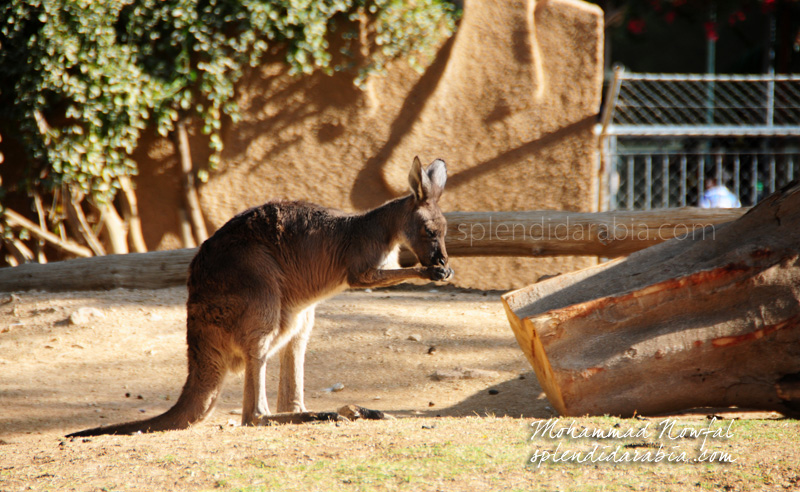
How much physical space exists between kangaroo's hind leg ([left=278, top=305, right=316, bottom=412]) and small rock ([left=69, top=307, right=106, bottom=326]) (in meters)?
2.47

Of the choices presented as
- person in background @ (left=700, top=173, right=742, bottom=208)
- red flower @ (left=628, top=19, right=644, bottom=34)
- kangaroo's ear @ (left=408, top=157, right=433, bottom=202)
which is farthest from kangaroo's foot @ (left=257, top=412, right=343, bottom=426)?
red flower @ (left=628, top=19, right=644, bottom=34)

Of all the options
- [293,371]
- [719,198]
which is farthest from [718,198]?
[293,371]

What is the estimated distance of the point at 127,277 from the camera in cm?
665

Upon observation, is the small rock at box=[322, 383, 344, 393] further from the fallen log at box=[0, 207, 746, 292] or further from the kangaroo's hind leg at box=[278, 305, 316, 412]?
the fallen log at box=[0, 207, 746, 292]

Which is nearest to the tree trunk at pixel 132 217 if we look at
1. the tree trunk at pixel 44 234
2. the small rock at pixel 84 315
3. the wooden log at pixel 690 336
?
the tree trunk at pixel 44 234

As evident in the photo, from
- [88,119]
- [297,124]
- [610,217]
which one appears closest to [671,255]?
[610,217]

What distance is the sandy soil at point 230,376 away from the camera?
4.58 meters

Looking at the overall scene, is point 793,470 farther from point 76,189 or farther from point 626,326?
point 76,189

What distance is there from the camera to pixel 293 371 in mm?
4121

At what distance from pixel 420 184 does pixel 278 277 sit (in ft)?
3.11

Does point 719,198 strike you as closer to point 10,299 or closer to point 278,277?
point 278,277

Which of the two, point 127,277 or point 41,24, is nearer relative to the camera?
point 127,277

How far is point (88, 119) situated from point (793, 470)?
23.9 feet

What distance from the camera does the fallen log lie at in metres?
6.47
